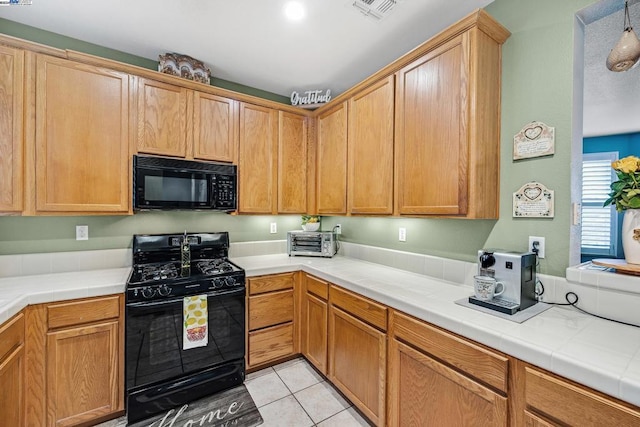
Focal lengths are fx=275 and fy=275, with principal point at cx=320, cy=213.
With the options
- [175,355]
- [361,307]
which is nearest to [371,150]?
[361,307]

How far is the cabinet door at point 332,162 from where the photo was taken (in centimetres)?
248

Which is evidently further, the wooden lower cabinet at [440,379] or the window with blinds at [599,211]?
the window with blinds at [599,211]

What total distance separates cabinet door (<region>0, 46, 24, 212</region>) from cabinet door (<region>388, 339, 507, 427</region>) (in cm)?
251

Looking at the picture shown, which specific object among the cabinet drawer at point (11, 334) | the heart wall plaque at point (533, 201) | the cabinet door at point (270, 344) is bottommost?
the cabinet door at point (270, 344)

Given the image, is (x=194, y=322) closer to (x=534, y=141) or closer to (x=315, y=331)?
(x=315, y=331)

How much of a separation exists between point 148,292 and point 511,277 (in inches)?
82.9

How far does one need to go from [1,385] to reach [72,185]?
1172 mm

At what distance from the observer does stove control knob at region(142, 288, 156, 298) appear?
1.77m

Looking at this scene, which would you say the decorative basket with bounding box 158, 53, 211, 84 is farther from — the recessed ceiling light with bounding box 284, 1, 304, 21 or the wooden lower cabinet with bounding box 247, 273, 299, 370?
the wooden lower cabinet with bounding box 247, 273, 299, 370

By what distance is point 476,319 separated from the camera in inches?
48.9

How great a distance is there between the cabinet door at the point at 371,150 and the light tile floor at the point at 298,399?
1414 mm

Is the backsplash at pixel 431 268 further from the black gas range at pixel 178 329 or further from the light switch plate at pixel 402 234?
the black gas range at pixel 178 329

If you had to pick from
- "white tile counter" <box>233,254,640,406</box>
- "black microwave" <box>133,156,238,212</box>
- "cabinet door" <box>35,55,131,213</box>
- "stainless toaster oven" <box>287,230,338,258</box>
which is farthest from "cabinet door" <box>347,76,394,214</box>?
"cabinet door" <box>35,55,131,213</box>

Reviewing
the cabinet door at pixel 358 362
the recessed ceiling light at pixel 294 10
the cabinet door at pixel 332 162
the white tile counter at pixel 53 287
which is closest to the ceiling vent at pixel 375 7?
the recessed ceiling light at pixel 294 10
